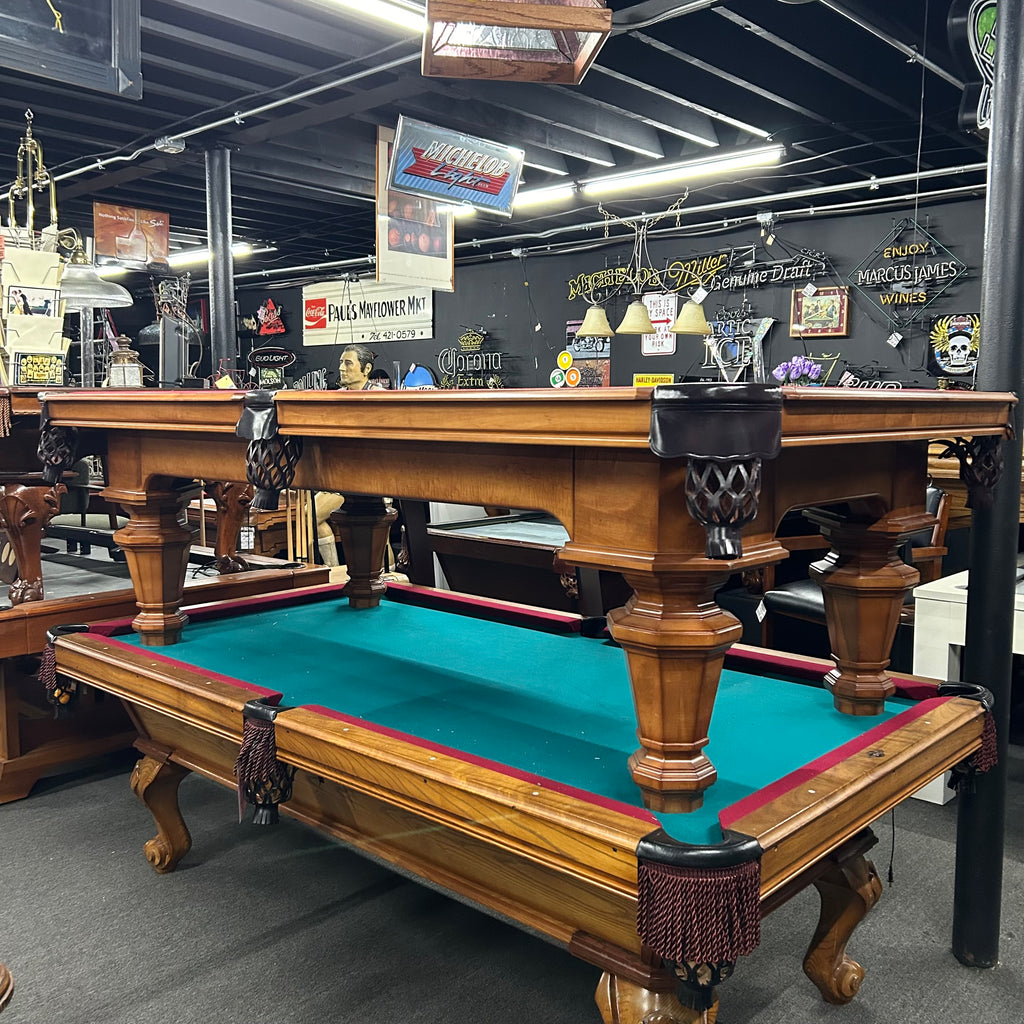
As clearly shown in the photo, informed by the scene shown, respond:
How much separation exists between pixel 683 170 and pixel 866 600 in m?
5.91

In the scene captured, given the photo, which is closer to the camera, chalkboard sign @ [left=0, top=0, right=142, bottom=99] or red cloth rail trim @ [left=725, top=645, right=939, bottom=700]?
red cloth rail trim @ [left=725, top=645, right=939, bottom=700]

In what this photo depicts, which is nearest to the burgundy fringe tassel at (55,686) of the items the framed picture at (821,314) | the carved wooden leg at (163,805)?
the carved wooden leg at (163,805)

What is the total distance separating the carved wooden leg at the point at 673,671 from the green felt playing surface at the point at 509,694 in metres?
0.05

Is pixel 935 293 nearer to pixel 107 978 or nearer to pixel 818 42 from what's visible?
pixel 818 42

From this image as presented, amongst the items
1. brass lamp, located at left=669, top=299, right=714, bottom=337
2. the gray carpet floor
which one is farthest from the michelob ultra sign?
the gray carpet floor

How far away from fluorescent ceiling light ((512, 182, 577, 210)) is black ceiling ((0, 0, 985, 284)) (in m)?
0.09

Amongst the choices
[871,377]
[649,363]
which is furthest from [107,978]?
[649,363]

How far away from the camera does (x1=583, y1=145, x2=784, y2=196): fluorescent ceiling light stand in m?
6.72

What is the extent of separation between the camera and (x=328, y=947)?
2303 millimetres

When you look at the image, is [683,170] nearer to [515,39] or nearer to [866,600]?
[515,39]

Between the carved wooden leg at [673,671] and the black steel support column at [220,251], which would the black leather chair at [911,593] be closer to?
the carved wooden leg at [673,671]

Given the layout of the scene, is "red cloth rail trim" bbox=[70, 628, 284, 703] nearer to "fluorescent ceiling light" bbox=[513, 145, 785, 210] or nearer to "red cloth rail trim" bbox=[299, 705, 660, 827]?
"red cloth rail trim" bbox=[299, 705, 660, 827]

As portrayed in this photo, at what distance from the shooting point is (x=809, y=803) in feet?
4.50

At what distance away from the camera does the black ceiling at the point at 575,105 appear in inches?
193
